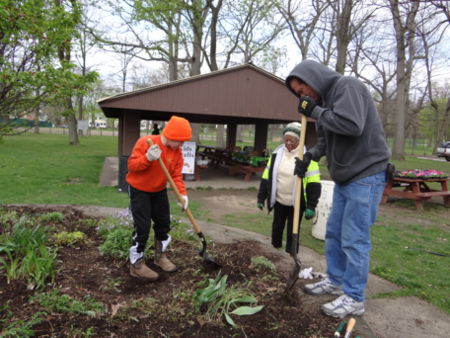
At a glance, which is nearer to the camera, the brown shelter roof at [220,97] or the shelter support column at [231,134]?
the brown shelter roof at [220,97]

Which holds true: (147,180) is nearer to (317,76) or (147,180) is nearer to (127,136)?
(317,76)

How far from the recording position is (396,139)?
2283cm

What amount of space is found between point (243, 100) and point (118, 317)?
8.45 m

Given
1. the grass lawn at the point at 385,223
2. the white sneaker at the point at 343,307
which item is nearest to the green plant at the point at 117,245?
the white sneaker at the point at 343,307

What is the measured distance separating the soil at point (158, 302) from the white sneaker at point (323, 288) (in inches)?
4.0

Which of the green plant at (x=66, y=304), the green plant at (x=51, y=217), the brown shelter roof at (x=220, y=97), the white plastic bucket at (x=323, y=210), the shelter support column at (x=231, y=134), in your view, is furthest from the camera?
the shelter support column at (x=231, y=134)

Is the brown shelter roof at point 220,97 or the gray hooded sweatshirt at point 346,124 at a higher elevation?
the brown shelter roof at point 220,97

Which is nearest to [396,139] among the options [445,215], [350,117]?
[445,215]

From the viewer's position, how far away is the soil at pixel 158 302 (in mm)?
2260

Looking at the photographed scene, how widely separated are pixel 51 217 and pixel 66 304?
6.82 ft

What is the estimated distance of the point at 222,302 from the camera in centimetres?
257

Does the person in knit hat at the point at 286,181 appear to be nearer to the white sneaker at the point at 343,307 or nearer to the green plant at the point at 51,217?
the white sneaker at the point at 343,307

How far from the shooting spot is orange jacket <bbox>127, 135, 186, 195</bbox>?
2889mm

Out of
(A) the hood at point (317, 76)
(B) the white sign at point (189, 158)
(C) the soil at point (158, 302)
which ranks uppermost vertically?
(A) the hood at point (317, 76)
